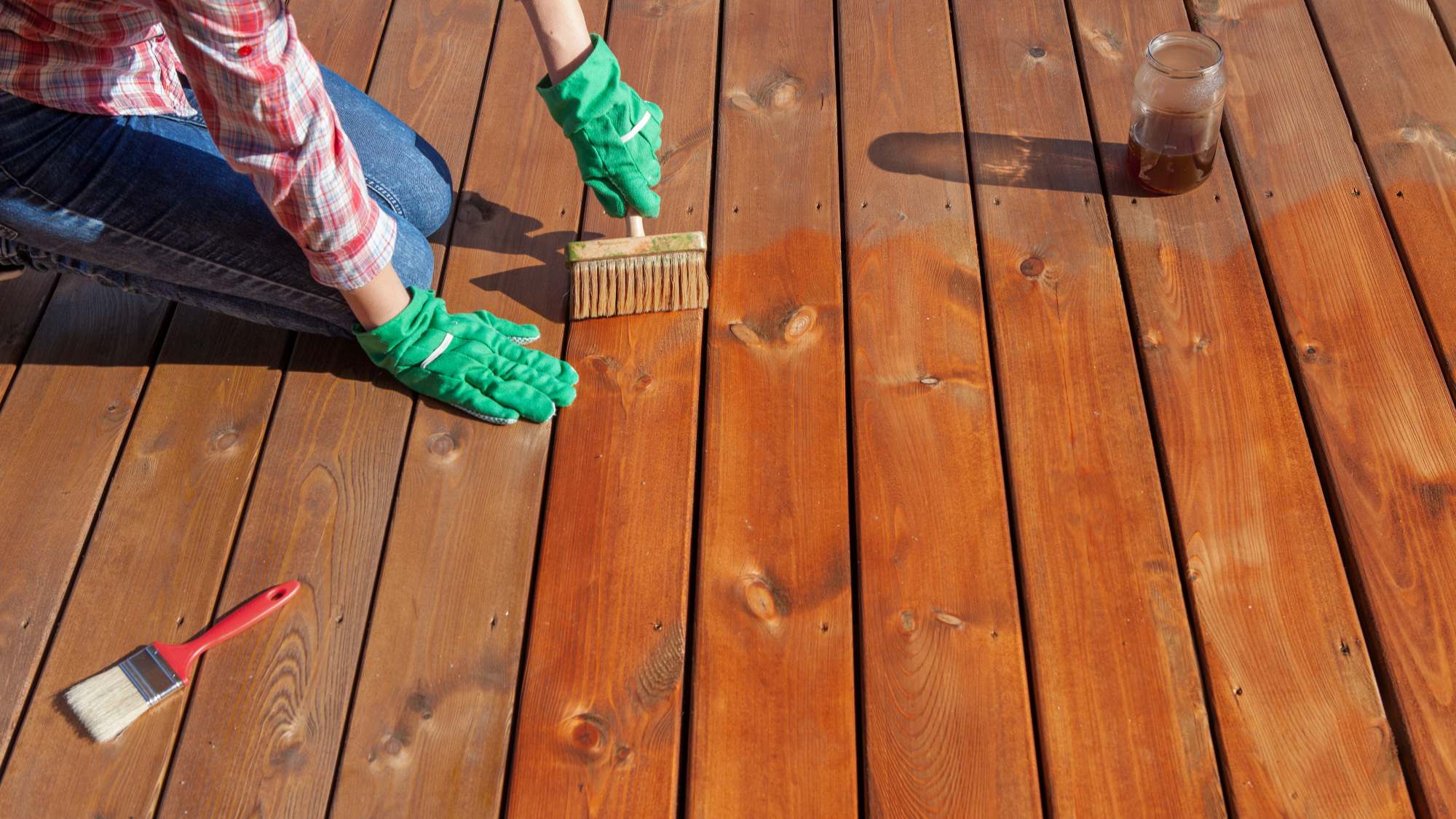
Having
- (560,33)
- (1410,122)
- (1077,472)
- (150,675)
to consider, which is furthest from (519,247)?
(1410,122)

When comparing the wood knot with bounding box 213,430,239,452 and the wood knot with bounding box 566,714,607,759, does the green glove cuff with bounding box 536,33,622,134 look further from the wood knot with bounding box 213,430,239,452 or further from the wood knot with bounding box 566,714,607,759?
the wood knot with bounding box 566,714,607,759

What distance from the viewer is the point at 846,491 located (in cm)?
153

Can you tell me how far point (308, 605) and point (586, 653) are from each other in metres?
0.38

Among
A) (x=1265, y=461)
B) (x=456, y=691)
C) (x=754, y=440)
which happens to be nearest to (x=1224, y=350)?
(x=1265, y=461)

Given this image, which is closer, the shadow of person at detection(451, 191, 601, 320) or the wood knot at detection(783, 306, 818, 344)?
the wood knot at detection(783, 306, 818, 344)

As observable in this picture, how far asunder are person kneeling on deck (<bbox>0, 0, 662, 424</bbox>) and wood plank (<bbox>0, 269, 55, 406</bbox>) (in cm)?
8

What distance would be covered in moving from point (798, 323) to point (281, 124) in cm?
77

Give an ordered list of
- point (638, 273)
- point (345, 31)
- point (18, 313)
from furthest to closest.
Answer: point (345, 31), point (18, 313), point (638, 273)

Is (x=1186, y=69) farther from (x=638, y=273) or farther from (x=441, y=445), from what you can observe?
(x=441, y=445)

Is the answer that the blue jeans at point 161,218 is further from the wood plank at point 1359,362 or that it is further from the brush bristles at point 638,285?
the wood plank at point 1359,362

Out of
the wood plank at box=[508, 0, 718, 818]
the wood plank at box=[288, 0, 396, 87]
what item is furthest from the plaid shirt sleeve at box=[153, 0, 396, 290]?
the wood plank at box=[288, 0, 396, 87]

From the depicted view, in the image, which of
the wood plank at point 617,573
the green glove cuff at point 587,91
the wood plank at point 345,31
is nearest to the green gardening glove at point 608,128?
the green glove cuff at point 587,91

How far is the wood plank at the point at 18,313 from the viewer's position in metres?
1.80

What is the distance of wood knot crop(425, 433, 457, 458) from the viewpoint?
64.6 inches
